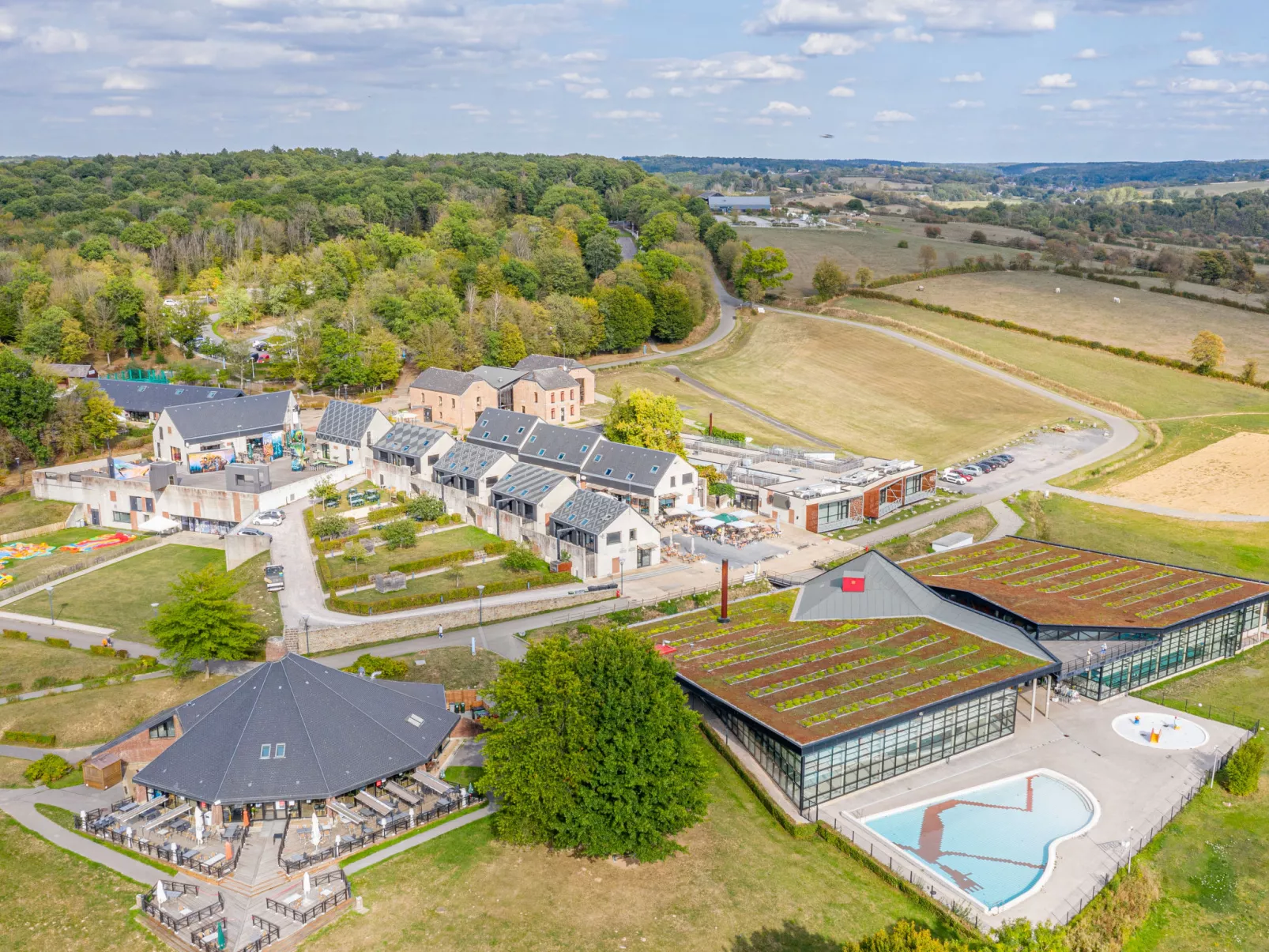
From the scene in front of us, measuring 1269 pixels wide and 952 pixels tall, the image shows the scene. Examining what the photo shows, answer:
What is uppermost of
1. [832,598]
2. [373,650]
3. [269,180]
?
[269,180]

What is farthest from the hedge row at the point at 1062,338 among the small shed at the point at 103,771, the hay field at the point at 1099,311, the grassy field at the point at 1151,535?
the small shed at the point at 103,771

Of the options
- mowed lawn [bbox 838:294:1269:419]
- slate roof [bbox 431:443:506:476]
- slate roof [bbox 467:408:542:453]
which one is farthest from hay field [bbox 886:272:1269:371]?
slate roof [bbox 431:443:506:476]

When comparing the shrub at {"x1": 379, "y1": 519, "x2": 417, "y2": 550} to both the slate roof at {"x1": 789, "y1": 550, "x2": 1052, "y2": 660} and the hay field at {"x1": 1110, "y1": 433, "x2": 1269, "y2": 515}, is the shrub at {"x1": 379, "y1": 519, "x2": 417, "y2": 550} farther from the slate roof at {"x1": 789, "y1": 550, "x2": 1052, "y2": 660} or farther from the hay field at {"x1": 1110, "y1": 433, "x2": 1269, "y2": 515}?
the hay field at {"x1": 1110, "y1": 433, "x2": 1269, "y2": 515}

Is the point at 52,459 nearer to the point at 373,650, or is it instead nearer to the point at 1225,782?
the point at 373,650

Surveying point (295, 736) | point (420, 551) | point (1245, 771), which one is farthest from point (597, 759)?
point (420, 551)

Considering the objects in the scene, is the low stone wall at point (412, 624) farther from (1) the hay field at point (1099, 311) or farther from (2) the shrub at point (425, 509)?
(1) the hay field at point (1099, 311)

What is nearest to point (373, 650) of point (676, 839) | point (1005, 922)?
point (676, 839)
